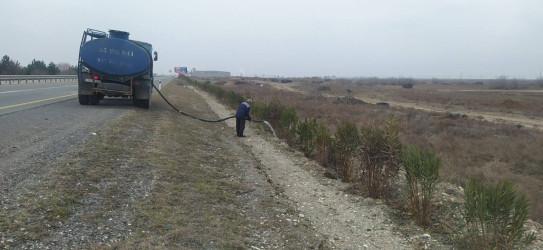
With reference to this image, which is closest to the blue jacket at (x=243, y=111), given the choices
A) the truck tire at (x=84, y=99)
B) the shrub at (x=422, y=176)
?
the truck tire at (x=84, y=99)

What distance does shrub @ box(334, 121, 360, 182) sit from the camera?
8547 millimetres

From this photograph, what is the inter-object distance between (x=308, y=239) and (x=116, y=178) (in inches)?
122

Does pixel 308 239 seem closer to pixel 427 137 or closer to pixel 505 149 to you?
pixel 505 149

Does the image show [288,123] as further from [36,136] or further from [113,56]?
[36,136]

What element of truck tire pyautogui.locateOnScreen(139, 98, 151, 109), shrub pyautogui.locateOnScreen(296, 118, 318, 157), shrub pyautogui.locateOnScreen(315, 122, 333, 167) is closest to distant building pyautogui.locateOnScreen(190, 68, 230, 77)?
truck tire pyautogui.locateOnScreen(139, 98, 151, 109)

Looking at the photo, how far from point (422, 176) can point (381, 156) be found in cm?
151

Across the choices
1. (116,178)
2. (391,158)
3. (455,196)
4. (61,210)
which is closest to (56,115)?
(116,178)

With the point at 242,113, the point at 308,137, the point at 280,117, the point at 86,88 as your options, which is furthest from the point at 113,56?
the point at 308,137

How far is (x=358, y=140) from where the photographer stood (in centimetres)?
845

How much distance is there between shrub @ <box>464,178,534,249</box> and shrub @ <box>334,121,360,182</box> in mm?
3863

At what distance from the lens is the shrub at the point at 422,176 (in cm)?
570

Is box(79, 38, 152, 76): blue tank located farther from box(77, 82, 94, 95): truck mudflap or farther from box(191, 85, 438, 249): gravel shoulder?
box(191, 85, 438, 249): gravel shoulder

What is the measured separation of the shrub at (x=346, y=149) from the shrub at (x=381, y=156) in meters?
Result: 0.84

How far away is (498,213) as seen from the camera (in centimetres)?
434
